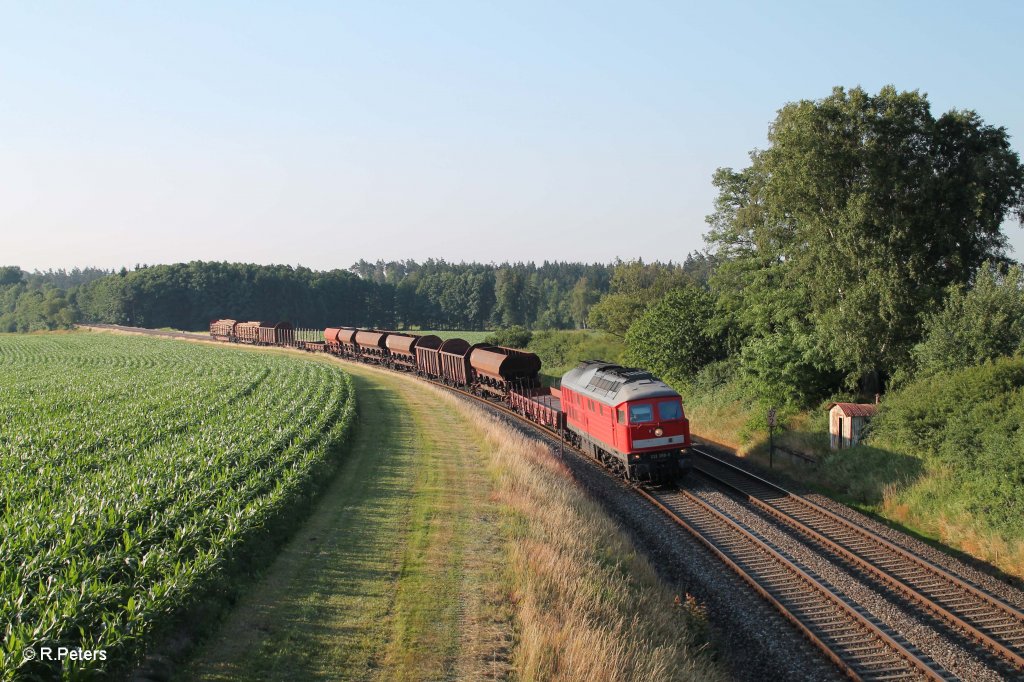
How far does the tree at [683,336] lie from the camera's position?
142 ft

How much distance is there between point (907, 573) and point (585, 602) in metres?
9.35

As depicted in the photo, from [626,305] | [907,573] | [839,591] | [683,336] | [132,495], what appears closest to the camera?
[132,495]

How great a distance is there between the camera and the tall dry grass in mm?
10672

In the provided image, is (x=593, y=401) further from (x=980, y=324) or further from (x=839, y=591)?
(x=980, y=324)

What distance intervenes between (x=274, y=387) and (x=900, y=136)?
3362 centimetres

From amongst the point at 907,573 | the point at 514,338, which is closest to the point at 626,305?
the point at 514,338

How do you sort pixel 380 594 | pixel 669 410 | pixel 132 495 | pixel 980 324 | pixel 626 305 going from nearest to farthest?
pixel 380 594 → pixel 132 495 → pixel 669 410 → pixel 980 324 → pixel 626 305

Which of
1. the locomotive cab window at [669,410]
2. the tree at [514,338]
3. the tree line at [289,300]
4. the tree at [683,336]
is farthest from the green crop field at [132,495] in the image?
the tree line at [289,300]

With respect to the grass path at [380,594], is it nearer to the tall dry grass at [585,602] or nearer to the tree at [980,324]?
the tall dry grass at [585,602]

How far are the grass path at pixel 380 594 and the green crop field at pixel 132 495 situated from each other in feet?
3.35

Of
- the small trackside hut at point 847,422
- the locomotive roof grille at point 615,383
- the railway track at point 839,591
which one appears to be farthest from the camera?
the small trackside hut at point 847,422

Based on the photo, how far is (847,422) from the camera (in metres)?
27.4

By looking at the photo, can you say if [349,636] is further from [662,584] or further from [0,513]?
[0,513]

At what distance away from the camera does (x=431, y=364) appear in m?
53.4
